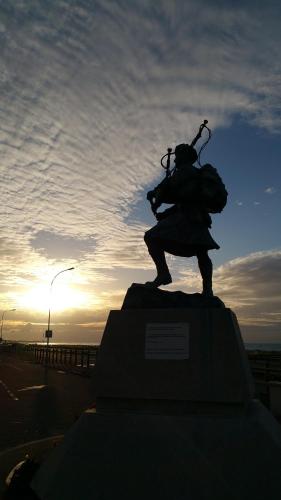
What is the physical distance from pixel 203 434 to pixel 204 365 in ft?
2.23

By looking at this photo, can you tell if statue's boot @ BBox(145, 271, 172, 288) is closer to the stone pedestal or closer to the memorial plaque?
the stone pedestal

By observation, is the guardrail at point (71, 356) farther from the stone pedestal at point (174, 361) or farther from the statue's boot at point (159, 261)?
the stone pedestal at point (174, 361)

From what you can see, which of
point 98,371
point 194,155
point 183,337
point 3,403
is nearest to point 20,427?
point 3,403

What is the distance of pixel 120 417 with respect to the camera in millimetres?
4449

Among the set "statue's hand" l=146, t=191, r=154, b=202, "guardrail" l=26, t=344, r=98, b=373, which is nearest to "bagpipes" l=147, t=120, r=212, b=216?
"statue's hand" l=146, t=191, r=154, b=202

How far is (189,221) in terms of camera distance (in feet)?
18.4

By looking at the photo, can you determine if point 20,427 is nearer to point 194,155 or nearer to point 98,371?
point 98,371

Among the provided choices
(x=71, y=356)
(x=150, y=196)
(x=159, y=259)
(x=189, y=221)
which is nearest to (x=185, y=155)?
(x=150, y=196)

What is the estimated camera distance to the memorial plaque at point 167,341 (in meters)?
4.70

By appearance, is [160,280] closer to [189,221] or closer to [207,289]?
[207,289]

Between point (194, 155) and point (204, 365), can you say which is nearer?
point (204, 365)

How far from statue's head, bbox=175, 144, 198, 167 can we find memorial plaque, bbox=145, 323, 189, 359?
227 centimetres

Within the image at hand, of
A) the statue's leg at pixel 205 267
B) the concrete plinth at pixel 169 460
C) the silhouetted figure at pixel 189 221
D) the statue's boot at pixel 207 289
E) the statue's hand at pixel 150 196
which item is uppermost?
the statue's hand at pixel 150 196

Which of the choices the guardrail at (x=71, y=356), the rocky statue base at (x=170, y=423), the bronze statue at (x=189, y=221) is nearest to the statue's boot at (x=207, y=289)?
the bronze statue at (x=189, y=221)
